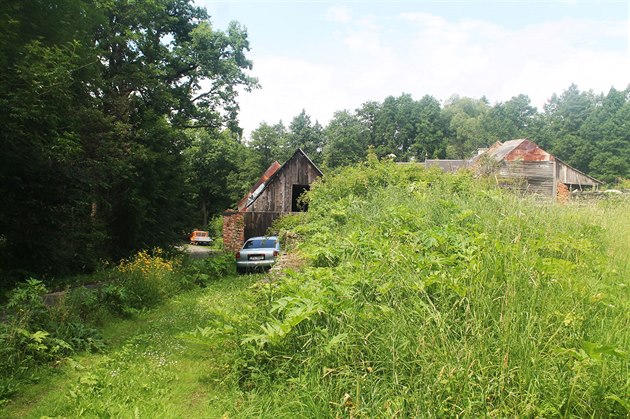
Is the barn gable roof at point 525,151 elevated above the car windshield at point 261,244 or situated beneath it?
elevated above

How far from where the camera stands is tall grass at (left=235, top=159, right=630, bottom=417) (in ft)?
8.19

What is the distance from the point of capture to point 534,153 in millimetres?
33062

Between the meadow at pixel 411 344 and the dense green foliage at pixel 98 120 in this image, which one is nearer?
the meadow at pixel 411 344

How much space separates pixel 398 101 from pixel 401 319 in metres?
88.0

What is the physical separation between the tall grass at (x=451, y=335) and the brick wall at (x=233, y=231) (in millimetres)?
19273

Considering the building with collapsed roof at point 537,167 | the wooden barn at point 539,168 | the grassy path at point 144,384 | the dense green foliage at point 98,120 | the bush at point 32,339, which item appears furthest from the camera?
the wooden barn at point 539,168

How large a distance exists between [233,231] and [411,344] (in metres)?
22.0

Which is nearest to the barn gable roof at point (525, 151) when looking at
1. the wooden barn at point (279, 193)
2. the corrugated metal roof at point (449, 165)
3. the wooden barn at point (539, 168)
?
the wooden barn at point (539, 168)

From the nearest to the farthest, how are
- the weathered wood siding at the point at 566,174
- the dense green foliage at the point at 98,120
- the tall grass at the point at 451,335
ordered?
1. the tall grass at the point at 451,335
2. the dense green foliage at the point at 98,120
3. the weathered wood siding at the point at 566,174

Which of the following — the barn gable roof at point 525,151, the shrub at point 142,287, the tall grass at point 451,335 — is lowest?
the shrub at point 142,287

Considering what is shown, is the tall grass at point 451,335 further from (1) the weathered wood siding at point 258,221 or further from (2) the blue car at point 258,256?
(1) the weathered wood siding at point 258,221

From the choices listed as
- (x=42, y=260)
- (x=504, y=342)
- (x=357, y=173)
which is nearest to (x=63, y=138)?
(x=42, y=260)

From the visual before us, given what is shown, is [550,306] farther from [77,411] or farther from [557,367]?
[77,411]

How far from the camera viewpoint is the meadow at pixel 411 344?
2539 mm
